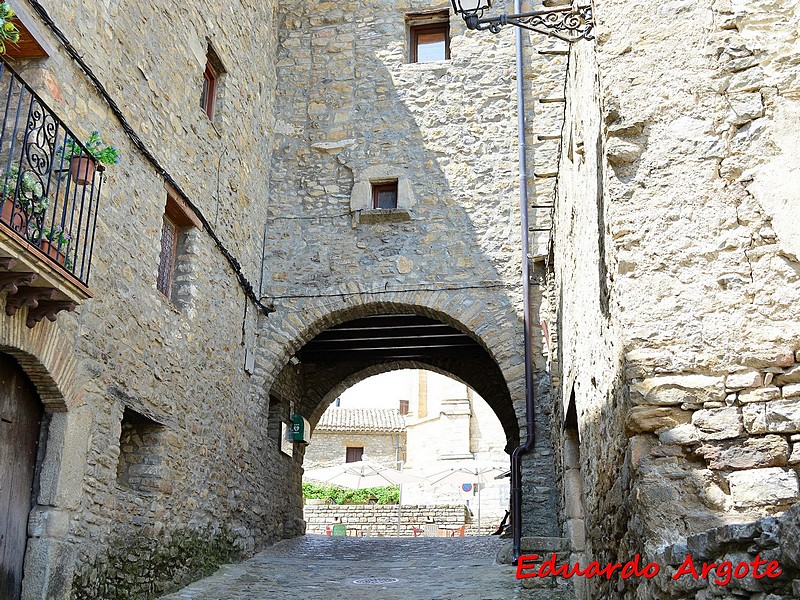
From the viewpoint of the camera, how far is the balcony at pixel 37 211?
429 cm

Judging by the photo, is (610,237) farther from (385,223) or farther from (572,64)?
(385,223)

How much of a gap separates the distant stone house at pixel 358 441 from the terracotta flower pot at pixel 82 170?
81.3 feet

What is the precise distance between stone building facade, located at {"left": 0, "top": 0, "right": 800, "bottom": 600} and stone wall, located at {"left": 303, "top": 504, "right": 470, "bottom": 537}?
6.36m

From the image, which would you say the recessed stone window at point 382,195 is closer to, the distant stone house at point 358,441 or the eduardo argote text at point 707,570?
the eduardo argote text at point 707,570

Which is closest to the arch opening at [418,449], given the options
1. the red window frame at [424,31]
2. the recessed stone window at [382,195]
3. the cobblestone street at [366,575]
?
the cobblestone street at [366,575]

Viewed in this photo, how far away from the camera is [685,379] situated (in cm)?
333

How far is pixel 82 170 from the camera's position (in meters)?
5.08

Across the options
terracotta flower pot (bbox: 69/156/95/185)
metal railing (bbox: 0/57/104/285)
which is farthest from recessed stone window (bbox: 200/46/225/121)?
terracotta flower pot (bbox: 69/156/95/185)

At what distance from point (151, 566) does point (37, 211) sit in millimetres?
3049

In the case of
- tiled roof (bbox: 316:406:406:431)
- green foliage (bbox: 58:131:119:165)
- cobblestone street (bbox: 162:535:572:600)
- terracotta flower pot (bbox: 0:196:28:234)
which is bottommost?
cobblestone street (bbox: 162:535:572:600)

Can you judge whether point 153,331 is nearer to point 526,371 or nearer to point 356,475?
Result: point 526,371

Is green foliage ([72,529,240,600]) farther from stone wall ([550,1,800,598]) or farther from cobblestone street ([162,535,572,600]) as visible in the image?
stone wall ([550,1,800,598])

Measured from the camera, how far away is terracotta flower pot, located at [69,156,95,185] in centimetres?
504

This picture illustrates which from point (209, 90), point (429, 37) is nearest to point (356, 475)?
point (429, 37)
